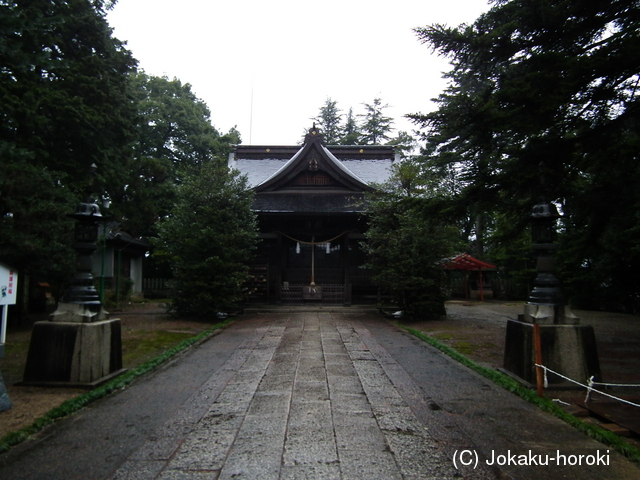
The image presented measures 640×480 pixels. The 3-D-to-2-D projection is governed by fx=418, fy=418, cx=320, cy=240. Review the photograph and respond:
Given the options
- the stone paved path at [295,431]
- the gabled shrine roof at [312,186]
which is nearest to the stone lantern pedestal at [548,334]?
the stone paved path at [295,431]

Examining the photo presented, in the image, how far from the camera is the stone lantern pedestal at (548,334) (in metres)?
5.09

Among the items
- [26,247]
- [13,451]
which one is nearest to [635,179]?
[13,451]

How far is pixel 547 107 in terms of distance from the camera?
531 centimetres

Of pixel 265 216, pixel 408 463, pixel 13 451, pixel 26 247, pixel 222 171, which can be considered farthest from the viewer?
pixel 265 216

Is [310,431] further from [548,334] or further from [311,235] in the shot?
[311,235]

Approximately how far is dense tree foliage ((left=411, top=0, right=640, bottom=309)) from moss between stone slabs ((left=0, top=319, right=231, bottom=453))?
5.49 metres

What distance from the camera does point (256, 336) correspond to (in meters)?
8.99

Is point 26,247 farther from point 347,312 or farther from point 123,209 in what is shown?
point 123,209

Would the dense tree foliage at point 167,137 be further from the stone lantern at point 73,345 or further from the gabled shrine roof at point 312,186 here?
the stone lantern at point 73,345

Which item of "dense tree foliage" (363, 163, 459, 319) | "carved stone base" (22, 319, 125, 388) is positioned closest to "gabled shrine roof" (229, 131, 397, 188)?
"dense tree foliage" (363, 163, 459, 319)

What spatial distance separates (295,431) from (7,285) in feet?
Answer: 15.9

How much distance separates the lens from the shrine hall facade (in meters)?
15.7

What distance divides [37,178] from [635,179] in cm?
1130

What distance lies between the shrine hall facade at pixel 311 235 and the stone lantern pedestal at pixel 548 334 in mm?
9414
